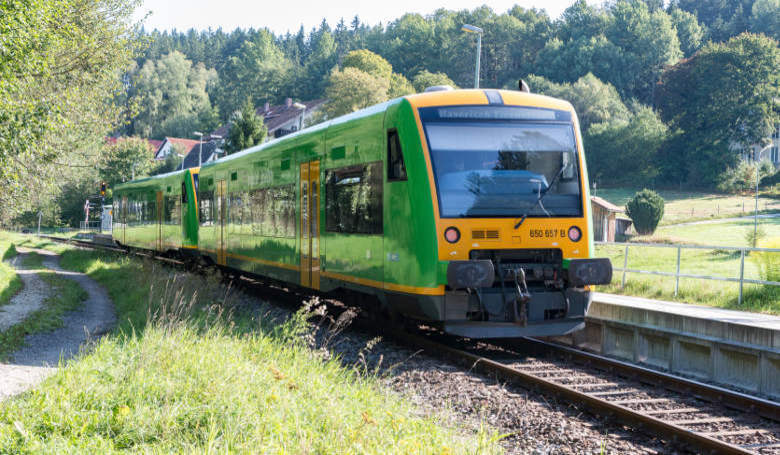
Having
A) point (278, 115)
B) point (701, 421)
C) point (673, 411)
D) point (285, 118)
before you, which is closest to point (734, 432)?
point (701, 421)

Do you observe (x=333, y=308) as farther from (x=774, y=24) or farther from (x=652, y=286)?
(x=774, y=24)

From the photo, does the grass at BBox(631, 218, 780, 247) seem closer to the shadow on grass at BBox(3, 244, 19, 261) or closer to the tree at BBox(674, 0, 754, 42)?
the shadow on grass at BBox(3, 244, 19, 261)

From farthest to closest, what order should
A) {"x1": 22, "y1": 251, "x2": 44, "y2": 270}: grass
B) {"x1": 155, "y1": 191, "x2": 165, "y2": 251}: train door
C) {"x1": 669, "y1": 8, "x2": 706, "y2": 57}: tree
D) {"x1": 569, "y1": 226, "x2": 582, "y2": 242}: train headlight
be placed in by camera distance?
{"x1": 669, "y1": 8, "x2": 706, "y2": 57}: tree → {"x1": 22, "y1": 251, "x2": 44, "y2": 270}: grass → {"x1": 155, "y1": 191, "x2": 165, "y2": 251}: train door → {"x1": 569, "y1": 226, "x2": 582, "y2": 242}: train headlight

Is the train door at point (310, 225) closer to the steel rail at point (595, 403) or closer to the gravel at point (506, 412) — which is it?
the steel rail at point (595, 403)

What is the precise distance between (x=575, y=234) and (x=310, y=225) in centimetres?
468

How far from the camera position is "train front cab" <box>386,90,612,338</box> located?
8719mm

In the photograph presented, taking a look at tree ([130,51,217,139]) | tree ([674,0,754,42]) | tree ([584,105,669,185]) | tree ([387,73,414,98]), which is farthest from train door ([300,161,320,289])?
tree ([674,0,754,42])

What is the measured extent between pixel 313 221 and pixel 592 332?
4.84 m

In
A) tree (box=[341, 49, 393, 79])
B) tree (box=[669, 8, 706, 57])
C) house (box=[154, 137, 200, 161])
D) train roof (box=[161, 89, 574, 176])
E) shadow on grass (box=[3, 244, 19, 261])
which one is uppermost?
tree (box=[669, 8, 706, 57])

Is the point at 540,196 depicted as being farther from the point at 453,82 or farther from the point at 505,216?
the point at 453,82

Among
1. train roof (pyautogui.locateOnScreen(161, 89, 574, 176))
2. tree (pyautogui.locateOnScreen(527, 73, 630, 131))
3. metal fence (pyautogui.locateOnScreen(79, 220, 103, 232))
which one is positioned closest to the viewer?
train roof (pyautogui.locateOnScreen(161, 89, 574, 176))

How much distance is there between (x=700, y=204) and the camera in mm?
56281

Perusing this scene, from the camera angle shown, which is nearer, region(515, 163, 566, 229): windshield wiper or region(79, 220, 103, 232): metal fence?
region(515, 163, 566, 229): windshield wiper

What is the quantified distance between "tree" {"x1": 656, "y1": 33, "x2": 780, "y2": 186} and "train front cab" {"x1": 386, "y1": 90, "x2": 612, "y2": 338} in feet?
206
